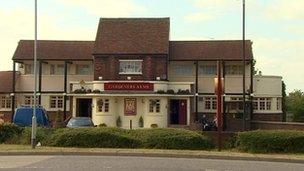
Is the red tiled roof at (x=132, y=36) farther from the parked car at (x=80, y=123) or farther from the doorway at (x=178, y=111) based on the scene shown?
the parked car at (x=80, y=123)

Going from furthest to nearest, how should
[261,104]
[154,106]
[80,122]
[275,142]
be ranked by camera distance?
[261,104]
[154,106]
[80,122]
[275,142]

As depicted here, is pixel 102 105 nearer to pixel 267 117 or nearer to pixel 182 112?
pixel 182 112

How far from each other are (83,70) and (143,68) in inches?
285

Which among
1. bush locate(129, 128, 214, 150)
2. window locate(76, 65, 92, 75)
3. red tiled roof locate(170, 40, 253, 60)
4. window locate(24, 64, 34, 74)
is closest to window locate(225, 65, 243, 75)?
red tiled roof locate(170, 40, 253, 60)

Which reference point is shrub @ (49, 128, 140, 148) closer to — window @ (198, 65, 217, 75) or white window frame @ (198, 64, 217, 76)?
white window frame @ (198, 64, 217, 76)

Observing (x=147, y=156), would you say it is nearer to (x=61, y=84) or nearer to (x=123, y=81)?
(x=123, y=81)

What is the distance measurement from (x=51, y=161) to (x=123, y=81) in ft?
96.6

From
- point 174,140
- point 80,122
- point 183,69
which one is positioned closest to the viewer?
point 174,140

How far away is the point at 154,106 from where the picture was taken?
50.1 m

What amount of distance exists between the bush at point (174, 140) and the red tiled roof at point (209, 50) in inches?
1044

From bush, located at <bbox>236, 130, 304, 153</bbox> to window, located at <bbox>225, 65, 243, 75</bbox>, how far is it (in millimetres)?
29345

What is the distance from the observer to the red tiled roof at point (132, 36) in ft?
172

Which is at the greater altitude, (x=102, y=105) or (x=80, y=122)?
(x=102, y=105)

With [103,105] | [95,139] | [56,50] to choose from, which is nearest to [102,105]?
[103,105]
